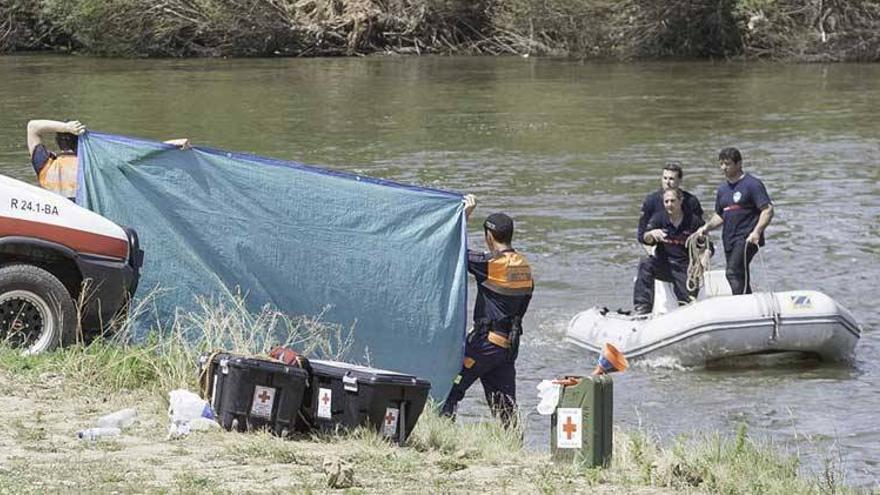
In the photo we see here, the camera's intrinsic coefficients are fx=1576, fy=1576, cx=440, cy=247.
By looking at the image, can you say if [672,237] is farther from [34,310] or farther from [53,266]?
[34,310]

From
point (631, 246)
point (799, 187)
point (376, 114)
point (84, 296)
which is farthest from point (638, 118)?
point (84, 296)

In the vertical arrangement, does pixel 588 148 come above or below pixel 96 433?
below

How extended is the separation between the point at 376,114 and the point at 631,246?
14558 mm

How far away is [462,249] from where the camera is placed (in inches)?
413

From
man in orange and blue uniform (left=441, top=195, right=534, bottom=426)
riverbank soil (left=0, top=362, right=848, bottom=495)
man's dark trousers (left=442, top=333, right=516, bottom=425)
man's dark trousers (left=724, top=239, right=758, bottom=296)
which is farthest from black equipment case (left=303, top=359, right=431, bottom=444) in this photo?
man's dark trousers (left=724, top=239, right=758, bottom=296)

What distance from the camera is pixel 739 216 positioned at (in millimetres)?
14031

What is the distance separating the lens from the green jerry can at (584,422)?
8.43m

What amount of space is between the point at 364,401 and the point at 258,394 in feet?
1.91

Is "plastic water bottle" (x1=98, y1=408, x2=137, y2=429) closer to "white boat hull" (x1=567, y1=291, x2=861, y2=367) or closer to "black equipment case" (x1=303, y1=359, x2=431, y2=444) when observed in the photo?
"black equipment case" (x1=303, y1=359, x2=431, y2=444)

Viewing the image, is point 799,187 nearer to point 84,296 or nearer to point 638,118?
point 638,118

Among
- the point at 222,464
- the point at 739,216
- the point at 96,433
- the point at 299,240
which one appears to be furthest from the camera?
the point at 739,216

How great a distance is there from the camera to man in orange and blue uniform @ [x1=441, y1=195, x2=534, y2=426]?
10141 millimetres

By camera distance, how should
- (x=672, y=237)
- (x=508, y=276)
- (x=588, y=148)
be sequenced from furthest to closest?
(x=588, y=148) < (x=672, y=237) < (x=508, y=276)

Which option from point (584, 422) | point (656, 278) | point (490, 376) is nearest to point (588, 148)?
point (656, 278)
